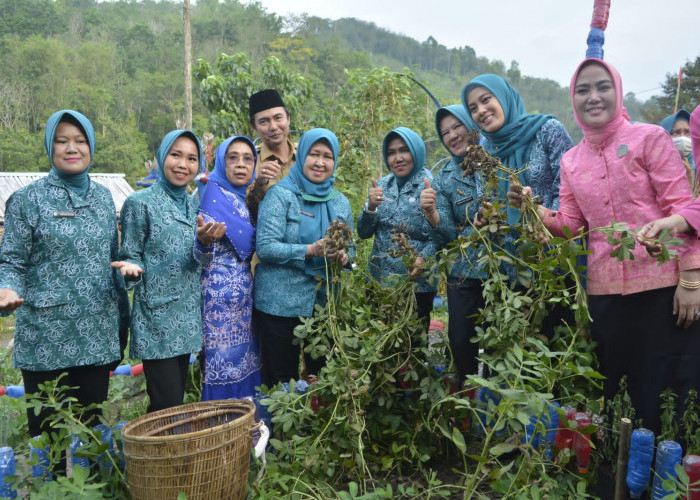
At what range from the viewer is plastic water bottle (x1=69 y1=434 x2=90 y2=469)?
210 cm

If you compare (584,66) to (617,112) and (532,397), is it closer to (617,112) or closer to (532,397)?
(617,112)

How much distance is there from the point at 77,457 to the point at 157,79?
48.4m

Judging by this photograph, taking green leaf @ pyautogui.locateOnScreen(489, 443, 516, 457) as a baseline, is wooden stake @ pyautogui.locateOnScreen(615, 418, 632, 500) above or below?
below

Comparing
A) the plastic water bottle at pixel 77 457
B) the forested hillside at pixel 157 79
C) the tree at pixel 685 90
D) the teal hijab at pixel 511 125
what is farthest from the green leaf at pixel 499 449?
the tree at pixel 685 90

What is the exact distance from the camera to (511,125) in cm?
253

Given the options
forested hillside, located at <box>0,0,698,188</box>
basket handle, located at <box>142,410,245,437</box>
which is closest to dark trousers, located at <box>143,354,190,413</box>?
basket handle, located at <box>142,410,245,437</box>

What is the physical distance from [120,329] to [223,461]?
39.5 inches

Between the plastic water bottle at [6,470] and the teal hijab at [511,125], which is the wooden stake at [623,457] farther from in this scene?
the plastic water bottle at [6,470]

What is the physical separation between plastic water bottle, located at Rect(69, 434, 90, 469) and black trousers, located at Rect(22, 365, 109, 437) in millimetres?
88

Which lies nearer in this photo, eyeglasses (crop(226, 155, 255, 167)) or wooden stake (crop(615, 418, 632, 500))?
wooden stake (crop(615, 418, 632, 500))

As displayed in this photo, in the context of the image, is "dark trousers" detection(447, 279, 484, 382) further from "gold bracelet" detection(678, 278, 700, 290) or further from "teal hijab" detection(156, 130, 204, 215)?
"teal hijab" detection(156, 130, 204, 215)

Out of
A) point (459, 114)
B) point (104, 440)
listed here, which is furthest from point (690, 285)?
point (104, 440)

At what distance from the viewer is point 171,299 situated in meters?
2.45

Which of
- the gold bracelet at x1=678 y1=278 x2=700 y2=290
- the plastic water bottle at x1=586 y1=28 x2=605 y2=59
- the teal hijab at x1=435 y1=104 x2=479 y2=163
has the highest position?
the plastic water bottle at x1=586 y1=28 x2=605 y2=59
